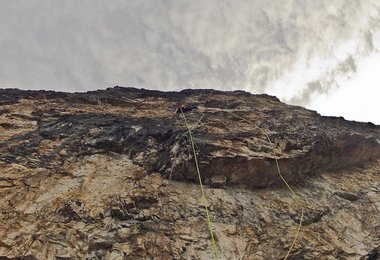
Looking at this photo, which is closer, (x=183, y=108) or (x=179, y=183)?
(x=179, y=183)

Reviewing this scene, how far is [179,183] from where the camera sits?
11773mm

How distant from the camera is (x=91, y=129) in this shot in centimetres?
1381

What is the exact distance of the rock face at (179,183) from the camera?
9.56m

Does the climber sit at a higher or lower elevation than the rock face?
higher

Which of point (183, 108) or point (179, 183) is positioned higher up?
point (183, 108)

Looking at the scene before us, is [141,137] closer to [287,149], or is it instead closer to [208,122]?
[208,122]

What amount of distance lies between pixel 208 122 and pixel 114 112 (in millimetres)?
4369

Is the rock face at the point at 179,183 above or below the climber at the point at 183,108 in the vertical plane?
below

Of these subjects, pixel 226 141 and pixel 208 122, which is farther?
pixel 208 122

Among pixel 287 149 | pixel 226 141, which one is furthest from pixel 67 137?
pixel 287 149

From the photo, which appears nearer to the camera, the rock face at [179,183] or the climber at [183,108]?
the rock face at [179,183]

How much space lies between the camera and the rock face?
956cm

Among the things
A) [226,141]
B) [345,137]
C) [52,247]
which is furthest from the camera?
[345,137]

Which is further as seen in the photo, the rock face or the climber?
the climber
